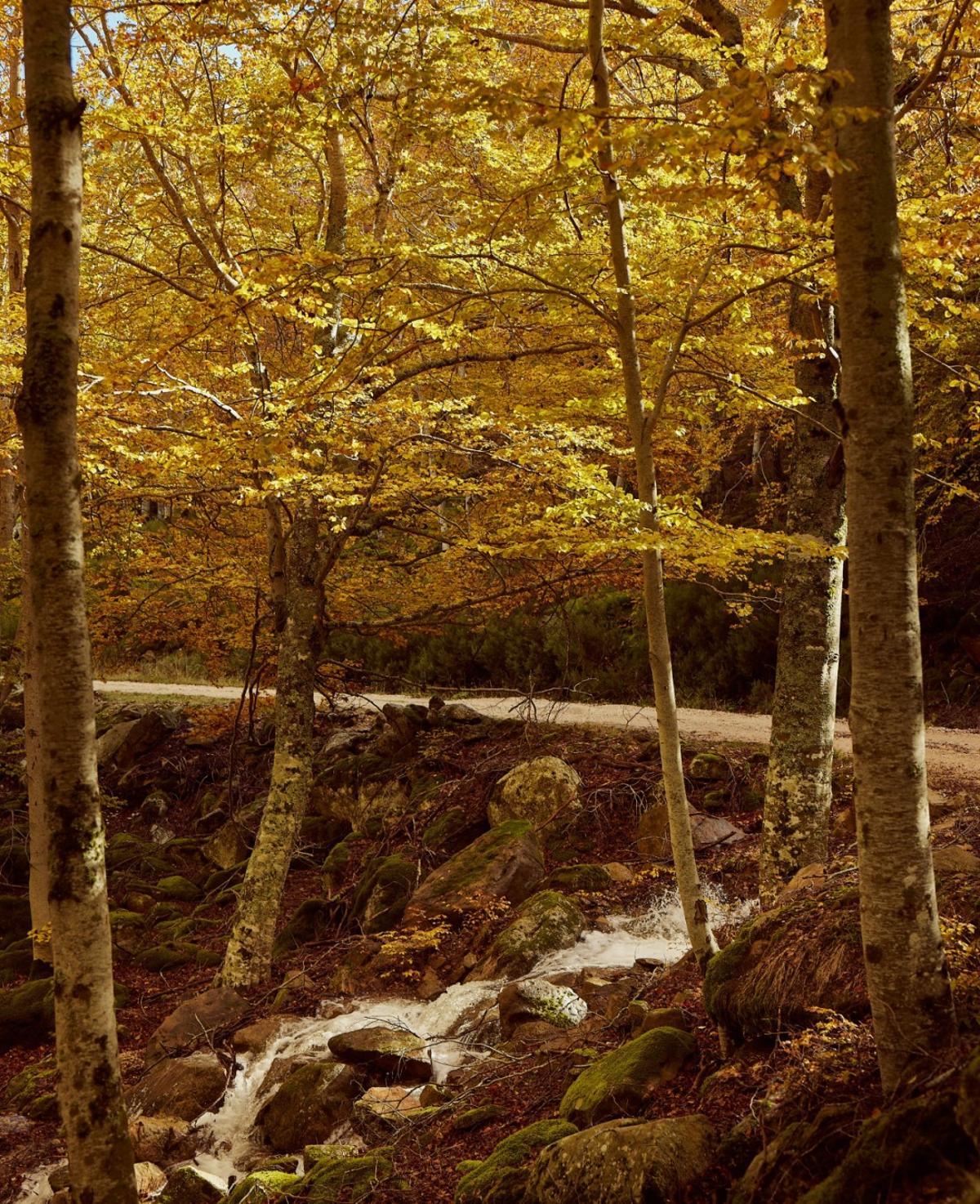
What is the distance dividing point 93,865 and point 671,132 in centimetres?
353

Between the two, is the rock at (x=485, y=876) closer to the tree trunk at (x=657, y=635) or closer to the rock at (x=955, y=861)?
the tree trunk at (x=657, y=635)

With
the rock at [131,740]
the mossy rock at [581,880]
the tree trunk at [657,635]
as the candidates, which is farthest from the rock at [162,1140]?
the rock at [131,740]

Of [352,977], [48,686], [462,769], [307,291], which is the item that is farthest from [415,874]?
[48,686]

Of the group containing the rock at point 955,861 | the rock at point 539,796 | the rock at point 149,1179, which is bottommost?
the rock at point 149,1179

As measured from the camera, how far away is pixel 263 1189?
4.59 meters

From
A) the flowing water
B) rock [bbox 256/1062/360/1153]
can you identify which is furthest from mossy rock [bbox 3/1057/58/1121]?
rock [bbox 256/1062/360/1153]

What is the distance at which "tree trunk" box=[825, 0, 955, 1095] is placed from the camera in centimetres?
284

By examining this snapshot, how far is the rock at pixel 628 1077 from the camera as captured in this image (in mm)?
4074

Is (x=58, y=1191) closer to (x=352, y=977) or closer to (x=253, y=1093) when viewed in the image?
(x=253, y=1093)

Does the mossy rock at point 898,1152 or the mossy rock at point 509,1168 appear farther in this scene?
the mossy rock at point 509,1168

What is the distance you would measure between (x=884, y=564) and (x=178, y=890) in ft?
35.0

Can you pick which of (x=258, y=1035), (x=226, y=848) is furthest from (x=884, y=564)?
(x=226, y=848)

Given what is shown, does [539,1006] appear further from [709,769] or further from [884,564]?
[709,769]

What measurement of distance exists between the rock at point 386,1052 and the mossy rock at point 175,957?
391 cm
